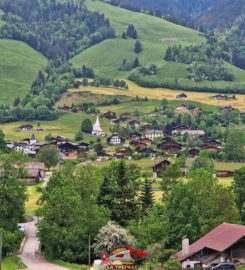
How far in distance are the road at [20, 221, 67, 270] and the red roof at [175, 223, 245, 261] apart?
9.75 m

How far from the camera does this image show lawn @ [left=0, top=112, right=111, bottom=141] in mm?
164363

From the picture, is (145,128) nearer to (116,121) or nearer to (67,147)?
(116,121)

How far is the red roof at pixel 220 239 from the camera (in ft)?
157

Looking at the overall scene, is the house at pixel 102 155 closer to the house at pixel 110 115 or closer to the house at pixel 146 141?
the house at pixel 146 141

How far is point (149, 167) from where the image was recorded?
391ft

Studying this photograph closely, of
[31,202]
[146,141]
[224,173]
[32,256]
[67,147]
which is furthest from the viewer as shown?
[146,141]

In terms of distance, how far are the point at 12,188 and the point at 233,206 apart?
18.1m

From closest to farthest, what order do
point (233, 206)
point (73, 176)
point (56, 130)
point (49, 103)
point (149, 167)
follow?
point (233, 206) < point (73, 176) < point (149, 167) < point (56, 130) < point (49, 103)

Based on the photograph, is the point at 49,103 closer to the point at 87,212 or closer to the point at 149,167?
the point at 149,167

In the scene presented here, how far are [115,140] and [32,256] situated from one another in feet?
325

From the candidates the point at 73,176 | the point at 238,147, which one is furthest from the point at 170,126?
the point at 73,176

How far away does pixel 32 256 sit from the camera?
59188 millimetres

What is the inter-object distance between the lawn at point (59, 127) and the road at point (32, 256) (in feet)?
305

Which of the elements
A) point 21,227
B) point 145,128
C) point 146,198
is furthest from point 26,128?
point 146,198
